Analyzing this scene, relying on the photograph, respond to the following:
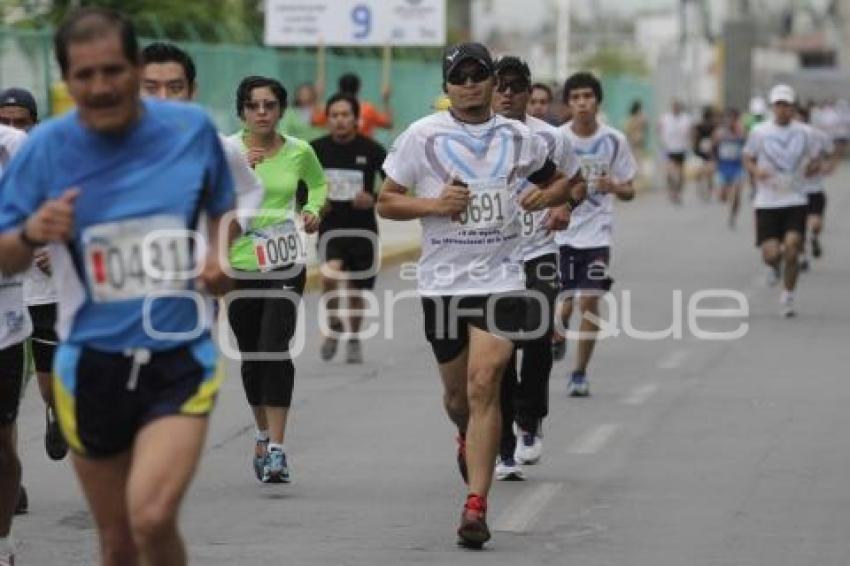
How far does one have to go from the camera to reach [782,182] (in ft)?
69.1

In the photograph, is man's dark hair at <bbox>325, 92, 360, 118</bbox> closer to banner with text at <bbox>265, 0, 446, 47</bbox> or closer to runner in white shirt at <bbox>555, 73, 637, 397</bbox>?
runner in white shirt at <bbox>555, 73, 637, 397</bbox>

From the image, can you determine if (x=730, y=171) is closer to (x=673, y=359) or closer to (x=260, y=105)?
(x=673, y=359)

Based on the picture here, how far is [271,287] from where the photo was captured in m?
11.5

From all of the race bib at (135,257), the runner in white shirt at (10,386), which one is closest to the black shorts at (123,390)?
the race bib at (135,257)

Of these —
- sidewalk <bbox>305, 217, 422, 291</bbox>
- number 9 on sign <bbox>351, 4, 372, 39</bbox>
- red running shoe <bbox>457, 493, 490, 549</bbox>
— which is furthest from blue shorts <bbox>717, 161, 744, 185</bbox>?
red running shoe <bbox>457, 493, 490, 549</bbox>

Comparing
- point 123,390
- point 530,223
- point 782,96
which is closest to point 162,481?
A: point 123,390

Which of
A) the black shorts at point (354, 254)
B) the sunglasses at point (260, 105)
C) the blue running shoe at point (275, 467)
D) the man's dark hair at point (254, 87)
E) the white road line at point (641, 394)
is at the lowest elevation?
the white road line at point (641, 394)

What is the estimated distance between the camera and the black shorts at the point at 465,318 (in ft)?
32.3

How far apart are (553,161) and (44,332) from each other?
97.5 inches

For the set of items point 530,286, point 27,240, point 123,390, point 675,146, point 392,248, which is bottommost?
point 675,146

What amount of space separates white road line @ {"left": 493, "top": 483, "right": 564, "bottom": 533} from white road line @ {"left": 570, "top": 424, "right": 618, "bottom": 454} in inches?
49.0

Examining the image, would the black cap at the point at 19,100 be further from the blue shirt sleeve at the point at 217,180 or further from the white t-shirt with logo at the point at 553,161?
the blue shirt sleeve at the point at 217,180

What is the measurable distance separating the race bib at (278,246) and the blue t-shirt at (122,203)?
14.8 feet

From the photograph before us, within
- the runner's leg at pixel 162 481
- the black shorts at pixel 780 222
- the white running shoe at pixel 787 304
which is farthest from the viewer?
the black shorts at pixel 780 222
